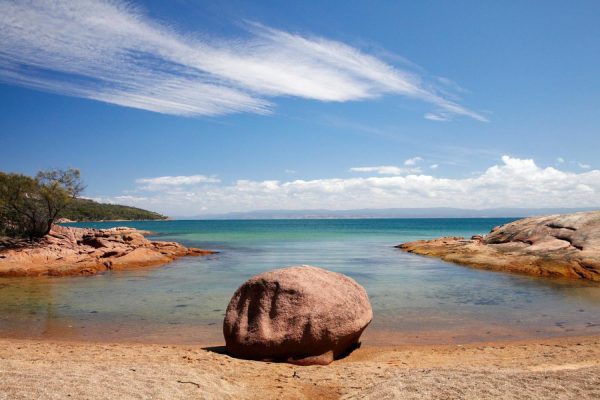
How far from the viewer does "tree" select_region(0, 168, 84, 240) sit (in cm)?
3531

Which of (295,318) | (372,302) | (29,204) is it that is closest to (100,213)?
(29,204)

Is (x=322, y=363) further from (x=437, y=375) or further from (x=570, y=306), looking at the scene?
(x=570, y=306)

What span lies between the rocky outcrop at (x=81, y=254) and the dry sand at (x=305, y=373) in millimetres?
17783

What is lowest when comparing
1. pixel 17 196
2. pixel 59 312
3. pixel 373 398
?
pixel 59 312

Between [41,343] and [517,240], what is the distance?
3164 cm

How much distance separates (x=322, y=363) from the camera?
32.2 ft

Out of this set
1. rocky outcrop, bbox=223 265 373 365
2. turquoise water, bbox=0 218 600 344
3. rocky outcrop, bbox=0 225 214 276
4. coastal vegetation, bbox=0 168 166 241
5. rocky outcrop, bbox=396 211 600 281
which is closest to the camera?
rocky outcrop, bbox=223 265 373 365

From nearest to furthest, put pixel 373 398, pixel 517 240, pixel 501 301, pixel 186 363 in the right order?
pixel 373 398 → pixel 186 363 → pixel 501 301 → pixel 517 240

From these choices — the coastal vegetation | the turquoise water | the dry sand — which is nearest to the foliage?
the coastal vegetation

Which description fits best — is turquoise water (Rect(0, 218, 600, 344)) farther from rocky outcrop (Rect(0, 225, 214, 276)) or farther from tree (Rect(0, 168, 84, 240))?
tree (Rect(0, 168, 84, 240))

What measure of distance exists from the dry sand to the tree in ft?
90.8

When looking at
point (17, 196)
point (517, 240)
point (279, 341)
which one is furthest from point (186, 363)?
point (17, 196)

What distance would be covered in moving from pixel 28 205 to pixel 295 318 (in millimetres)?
34271

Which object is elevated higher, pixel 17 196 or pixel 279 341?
pixel 17 196
